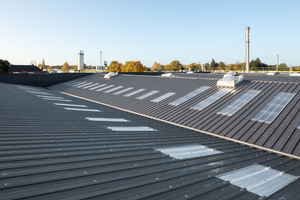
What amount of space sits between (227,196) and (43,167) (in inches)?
200

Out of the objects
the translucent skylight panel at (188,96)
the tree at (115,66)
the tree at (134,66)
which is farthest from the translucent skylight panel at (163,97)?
the tree at (115,66)

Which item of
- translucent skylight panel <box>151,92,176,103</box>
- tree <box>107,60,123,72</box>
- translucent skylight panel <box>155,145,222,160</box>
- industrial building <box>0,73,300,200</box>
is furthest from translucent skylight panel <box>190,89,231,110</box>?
tree <box>107,60,123,72</box>

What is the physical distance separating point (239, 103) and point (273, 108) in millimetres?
2676

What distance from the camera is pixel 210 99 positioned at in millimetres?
19562

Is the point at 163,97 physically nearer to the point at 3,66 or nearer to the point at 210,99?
the point at 210,99

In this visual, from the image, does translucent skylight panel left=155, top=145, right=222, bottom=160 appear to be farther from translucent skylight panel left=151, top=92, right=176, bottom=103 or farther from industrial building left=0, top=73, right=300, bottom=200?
translucent skylight panel left=151, top=92, right=176, bottom=103

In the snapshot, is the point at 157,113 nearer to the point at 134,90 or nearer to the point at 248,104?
the point at 248,104

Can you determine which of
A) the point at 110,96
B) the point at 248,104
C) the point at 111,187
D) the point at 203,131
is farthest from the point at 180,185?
the point at 110,96

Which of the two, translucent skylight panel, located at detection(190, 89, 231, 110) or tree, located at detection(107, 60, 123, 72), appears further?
tree, located at detection(107, 60, 123, 72)

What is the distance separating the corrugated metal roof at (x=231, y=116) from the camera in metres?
11.7

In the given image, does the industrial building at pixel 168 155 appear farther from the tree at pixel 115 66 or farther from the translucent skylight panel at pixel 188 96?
the tree at pixel 115 66

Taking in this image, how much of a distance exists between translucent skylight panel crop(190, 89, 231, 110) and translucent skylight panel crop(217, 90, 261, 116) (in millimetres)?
1843

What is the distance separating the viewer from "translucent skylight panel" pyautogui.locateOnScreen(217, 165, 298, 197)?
6.39 metres

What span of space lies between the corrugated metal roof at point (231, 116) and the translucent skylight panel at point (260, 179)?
9.29 feet
